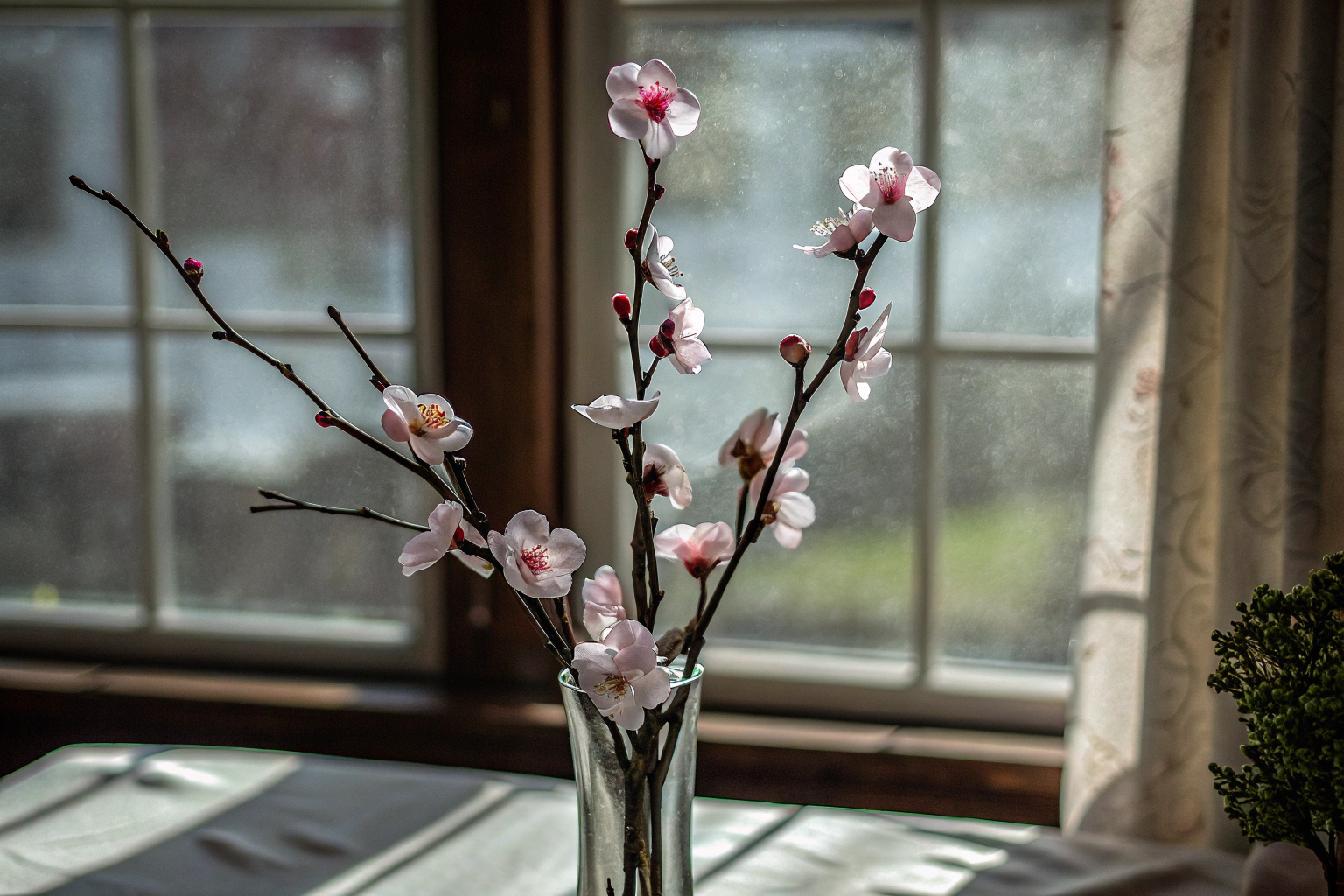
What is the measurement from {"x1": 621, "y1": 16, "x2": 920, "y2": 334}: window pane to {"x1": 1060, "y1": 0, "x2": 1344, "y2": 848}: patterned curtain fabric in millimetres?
374

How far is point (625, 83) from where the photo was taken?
711 mm

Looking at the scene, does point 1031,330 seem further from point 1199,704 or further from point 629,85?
point 629,85

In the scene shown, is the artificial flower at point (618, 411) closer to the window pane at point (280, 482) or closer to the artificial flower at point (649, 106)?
the artificial flower at point (649, 106)

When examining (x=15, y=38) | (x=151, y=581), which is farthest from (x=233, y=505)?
(x=15, y=38)

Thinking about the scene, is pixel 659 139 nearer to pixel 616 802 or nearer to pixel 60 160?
pixel 616 802

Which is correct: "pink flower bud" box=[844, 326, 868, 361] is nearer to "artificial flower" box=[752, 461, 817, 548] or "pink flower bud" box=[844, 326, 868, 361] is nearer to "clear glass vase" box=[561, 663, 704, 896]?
"artificial flower" box=[752, 461, 817, 548]

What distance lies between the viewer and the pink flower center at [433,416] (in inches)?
27.7

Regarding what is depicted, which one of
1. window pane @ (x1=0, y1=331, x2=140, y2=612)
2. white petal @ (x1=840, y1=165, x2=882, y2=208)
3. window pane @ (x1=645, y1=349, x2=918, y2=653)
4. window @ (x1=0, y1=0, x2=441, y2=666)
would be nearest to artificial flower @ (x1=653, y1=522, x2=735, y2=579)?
white petal @ (x1=840, y1=165, x2=882, y2=208)

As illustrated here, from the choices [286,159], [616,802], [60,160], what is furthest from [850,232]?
[60,160]

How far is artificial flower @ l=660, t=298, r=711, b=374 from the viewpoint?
2.49 feet

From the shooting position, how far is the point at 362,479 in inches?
75.1

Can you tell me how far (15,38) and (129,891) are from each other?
57.6 inches

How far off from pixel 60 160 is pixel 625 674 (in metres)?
1.66

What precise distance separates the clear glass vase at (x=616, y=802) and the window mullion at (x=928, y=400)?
3.23 ft
